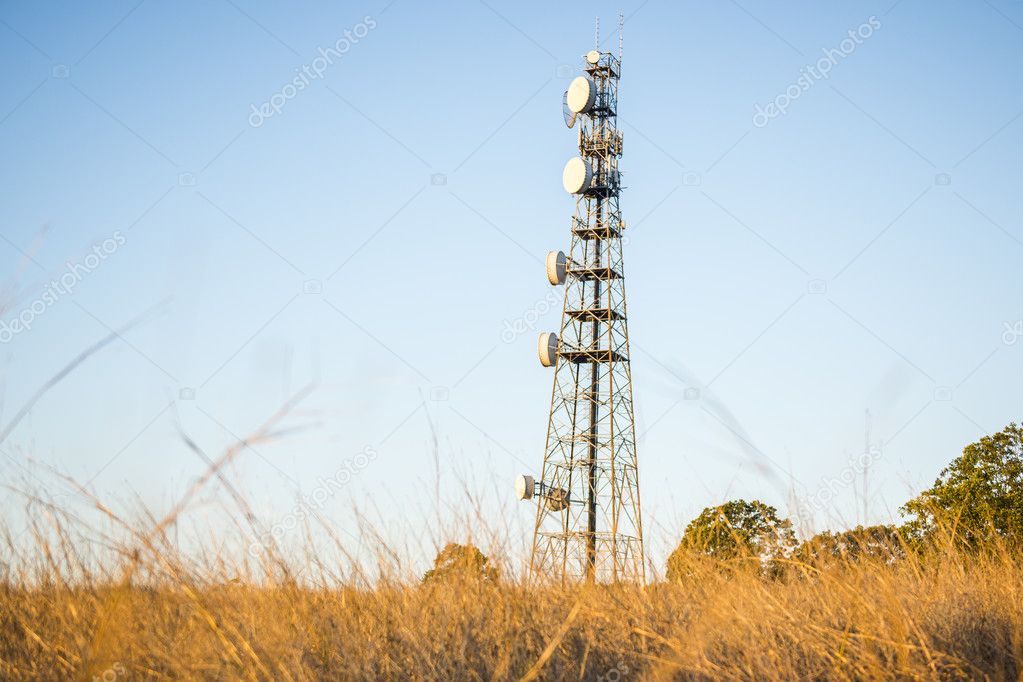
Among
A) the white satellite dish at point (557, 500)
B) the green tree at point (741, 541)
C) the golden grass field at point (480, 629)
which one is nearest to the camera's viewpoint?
the golden grass field at point (480, 629)

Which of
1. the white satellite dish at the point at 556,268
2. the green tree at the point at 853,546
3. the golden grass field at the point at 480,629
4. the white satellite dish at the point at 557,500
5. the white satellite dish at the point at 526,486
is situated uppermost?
the white satellite dish at the point at 556,268

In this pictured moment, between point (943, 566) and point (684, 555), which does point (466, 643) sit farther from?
point (943, 566)

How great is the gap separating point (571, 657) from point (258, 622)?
1.39 m

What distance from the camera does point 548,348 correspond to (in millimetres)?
23484

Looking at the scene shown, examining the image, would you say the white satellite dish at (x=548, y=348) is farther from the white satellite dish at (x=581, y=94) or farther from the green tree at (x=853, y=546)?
the green tree at (x=853, y=546)

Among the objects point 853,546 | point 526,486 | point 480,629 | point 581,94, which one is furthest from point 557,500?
point 581,94

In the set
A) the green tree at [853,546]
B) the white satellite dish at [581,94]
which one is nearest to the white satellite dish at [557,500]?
the green tree at [853,546]

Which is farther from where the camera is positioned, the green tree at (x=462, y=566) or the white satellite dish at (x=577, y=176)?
the white satellite dish at (x=577, y=176)

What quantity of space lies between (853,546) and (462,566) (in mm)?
2876

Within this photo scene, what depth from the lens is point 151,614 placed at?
12.4 feet

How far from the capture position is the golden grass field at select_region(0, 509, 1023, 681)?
2969mm

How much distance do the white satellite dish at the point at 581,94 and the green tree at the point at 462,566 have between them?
2264 cm

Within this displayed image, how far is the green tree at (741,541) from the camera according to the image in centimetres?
429

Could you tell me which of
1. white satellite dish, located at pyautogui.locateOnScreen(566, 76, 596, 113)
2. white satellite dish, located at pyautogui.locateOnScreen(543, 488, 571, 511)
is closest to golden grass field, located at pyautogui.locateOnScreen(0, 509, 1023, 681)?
white satellite dish, located at pyautogui.locateOnScreen(543, 488, 571, 511)
